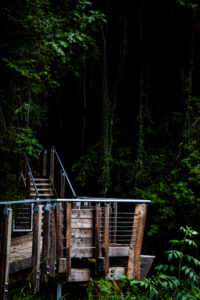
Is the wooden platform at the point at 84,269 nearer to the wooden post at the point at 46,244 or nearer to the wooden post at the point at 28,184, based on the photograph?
the wooden post at the point at 46,244

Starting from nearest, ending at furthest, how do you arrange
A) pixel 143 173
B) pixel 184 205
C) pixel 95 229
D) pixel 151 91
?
pixel 95 229 → pixel 184 205 → pixel 143 173 → pixel 151 91

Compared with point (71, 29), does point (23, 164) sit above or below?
below

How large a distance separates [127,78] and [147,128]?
1652 millimetres

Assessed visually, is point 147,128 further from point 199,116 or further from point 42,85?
point 42,85

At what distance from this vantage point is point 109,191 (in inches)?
329

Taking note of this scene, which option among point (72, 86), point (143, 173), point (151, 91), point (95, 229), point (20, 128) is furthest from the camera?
point (72, 86)

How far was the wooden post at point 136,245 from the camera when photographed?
471 cm

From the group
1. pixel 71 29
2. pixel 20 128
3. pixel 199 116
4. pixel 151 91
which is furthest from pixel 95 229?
pixel 151 91

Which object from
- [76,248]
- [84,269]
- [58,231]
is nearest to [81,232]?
[76,248]

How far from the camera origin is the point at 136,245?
4777 millimetres

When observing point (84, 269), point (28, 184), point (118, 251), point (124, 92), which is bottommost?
point (84, 269)

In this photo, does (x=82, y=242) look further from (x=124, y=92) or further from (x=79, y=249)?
(x=124, y=92)

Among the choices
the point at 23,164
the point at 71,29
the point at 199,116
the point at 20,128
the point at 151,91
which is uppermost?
the point at 71,29

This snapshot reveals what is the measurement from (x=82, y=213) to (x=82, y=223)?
147 millimetres
